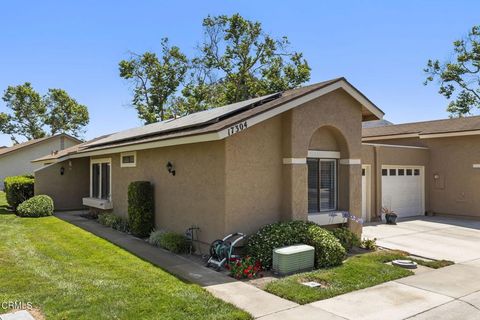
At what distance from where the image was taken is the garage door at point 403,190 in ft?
59.8

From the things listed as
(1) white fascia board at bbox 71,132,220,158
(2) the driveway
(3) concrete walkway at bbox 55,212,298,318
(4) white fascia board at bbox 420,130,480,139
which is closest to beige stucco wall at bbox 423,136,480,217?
(4) white fascia board at bbox 420,130,480,139

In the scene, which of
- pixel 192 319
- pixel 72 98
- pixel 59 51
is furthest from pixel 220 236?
pixel 72 98

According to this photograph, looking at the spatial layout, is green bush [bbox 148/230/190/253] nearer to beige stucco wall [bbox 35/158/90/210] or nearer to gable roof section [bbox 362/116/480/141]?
beige stucco wall [bbox 35/158/90/210]

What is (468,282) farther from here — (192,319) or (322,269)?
(192,319)

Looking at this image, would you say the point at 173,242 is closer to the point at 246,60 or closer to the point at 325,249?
the point at 325,249

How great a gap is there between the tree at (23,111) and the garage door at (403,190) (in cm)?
5388

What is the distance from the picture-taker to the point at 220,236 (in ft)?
30.9

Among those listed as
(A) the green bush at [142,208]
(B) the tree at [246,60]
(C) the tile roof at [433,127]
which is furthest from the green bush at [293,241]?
(B) the tree at [246,60]

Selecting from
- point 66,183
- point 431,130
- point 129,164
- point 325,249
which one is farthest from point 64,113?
point 325,249

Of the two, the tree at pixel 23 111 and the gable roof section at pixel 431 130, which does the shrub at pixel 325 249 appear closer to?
the gable roof section at pixel 431 130

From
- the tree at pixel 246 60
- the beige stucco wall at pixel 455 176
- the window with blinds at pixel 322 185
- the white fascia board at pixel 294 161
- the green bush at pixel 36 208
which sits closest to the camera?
the white fascia board at pixel 294 161

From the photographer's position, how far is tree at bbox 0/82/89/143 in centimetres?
5572

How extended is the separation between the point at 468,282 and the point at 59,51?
75.9 feet

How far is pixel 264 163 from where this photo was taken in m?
10.1
